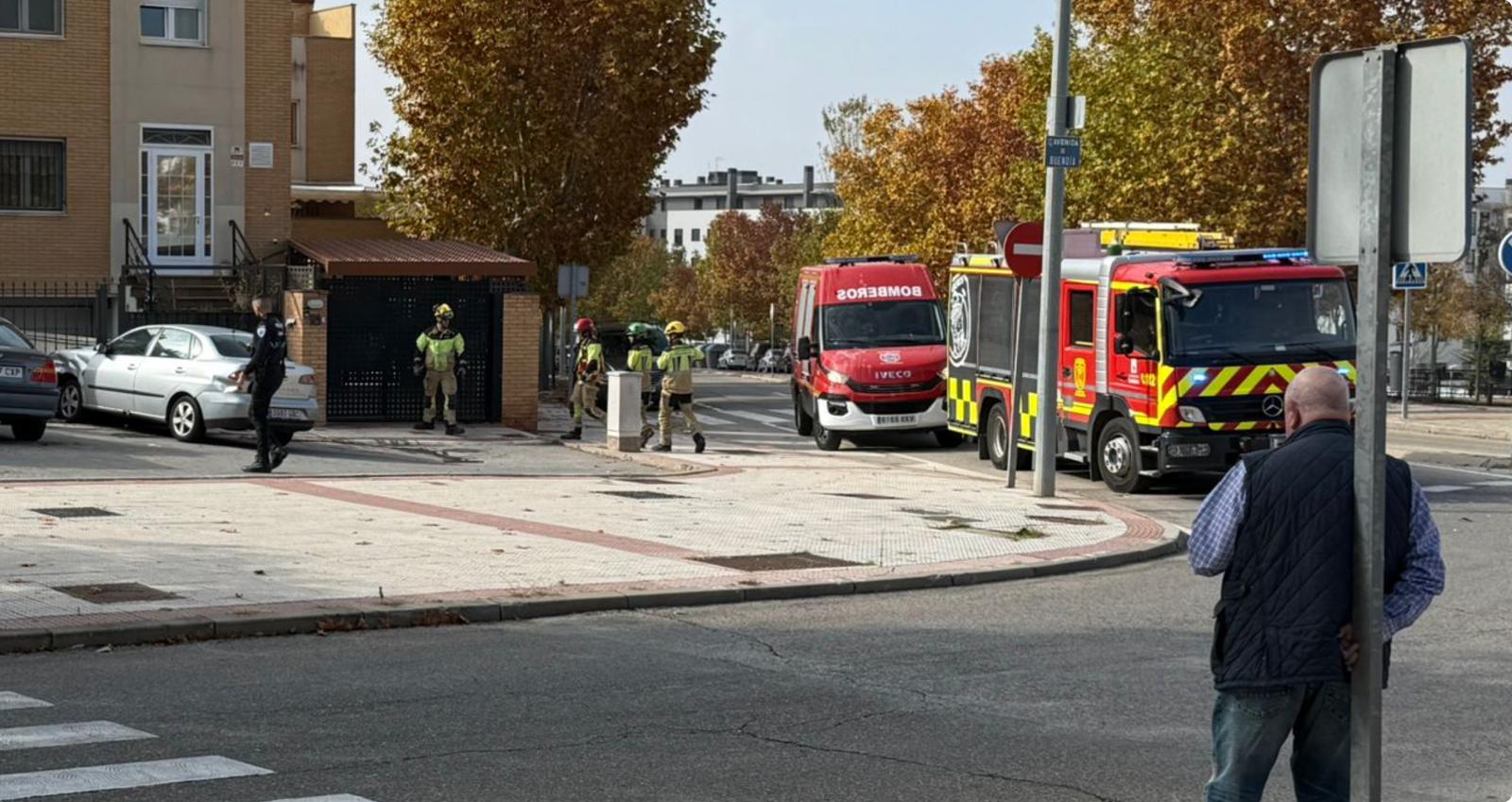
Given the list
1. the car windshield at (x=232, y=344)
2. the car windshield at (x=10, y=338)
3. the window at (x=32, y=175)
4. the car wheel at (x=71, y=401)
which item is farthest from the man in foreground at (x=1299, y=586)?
the window at (x=32, y=175)

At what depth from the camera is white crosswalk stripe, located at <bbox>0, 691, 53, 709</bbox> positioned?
8.73 m

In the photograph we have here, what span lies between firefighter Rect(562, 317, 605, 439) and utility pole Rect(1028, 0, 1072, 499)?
31.0ft

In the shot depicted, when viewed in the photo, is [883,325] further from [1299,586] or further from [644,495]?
[1299,586]

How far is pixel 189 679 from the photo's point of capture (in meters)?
9.63

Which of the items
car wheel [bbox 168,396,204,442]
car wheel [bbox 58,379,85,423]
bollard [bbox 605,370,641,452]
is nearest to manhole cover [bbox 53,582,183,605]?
car wheel [bbox 168,396,204,442]

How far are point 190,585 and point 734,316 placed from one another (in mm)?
96612

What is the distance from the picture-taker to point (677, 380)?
2658 centimetres

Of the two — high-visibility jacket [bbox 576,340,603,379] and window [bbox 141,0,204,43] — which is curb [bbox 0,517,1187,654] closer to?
high-visibility jacket [bbox 576,340,603,379]

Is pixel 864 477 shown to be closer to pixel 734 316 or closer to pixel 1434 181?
pixel 1434 181

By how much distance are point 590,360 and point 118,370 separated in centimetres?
652

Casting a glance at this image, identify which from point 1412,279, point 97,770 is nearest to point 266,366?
point 97,770

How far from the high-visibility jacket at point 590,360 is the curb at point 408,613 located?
14.9 metres

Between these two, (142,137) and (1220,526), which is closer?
(1220,526)

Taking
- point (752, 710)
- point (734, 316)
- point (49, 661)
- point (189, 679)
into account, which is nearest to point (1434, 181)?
point (752, 710)
